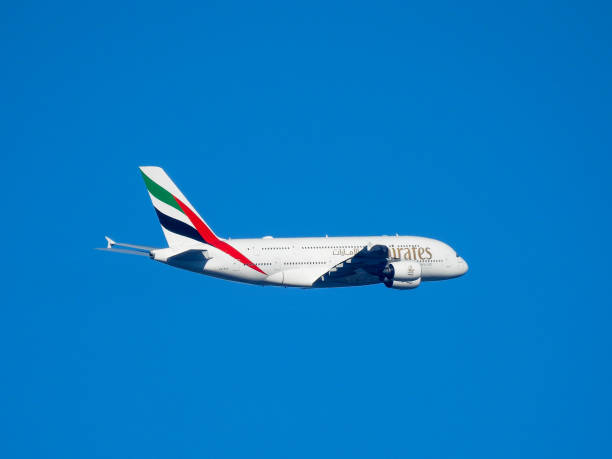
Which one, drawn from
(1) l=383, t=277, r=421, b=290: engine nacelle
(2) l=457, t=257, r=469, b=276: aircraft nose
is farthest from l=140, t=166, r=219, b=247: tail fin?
(2) l=457, t=257, r=469, b=276: aircraft nose

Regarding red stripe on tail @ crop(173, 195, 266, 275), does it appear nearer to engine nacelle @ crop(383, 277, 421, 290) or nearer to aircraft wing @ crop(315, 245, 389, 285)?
aircraft wing @ crop(315, 245, 389, 285)

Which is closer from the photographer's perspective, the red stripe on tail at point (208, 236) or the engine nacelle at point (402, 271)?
the red stripe on tail at point (208, 236)

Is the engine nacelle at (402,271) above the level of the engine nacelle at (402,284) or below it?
above

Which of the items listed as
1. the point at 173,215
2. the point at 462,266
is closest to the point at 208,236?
the point at 173,215

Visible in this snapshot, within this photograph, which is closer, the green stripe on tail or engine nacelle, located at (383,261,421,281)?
the green stripe on tail

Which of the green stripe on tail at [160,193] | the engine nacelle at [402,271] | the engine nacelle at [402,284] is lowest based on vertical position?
the engine nacelle at [402,284]

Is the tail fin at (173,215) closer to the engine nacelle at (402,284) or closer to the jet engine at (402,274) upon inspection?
the jet engine at (402,274)

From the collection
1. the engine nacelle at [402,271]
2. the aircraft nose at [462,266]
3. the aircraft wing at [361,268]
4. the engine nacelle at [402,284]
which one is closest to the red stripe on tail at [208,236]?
the aircraft wing at [361,268]
